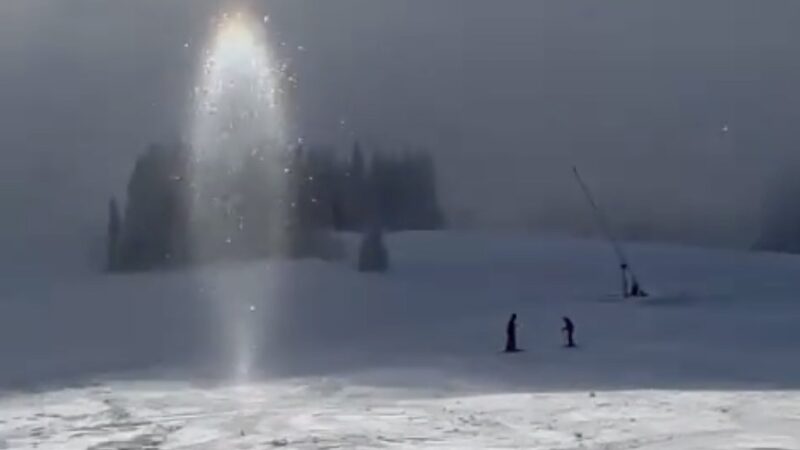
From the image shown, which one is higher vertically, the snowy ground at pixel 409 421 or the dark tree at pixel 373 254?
the dark tree at pixel 373 254

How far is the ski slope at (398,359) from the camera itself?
23.4m

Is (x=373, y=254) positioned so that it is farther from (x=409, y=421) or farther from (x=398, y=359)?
(x=409, y=421)

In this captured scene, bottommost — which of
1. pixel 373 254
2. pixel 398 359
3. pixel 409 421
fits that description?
pixel 409 421

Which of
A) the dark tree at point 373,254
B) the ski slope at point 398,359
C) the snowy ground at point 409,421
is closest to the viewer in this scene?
the snowy ground at point 409,421

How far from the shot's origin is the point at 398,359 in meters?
43.7

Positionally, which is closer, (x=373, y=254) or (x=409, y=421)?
(x=409, y=421)

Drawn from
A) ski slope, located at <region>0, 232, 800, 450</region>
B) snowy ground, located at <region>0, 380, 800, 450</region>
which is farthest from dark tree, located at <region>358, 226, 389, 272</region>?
snowy ground, located at <region>0, 380, 800, 450</region>

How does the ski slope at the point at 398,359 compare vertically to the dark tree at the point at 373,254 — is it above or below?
below

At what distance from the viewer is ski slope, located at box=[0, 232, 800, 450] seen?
2341 cm

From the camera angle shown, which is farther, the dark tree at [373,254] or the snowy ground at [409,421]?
the dark tree at [373,254]

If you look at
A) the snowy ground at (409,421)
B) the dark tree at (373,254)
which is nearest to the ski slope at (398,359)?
the snowy ground at (409,421)

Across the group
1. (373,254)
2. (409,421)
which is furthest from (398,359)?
(373,254)

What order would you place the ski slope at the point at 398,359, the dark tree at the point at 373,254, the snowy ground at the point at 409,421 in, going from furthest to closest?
the dark tree at the point at 373,254, the ski slope at the point at 398,359, the snowy ground at the point at 409,421

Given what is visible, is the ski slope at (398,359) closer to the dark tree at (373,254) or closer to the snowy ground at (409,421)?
the snowy ground at (409,421)
